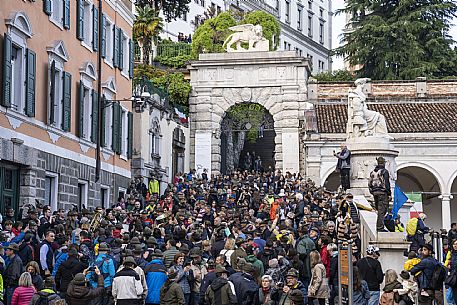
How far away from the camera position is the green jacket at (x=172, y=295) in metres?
16.6

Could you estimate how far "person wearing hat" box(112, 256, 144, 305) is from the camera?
1677 cm

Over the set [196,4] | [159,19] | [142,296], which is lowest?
[142,296]

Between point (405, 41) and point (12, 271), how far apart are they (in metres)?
43.2

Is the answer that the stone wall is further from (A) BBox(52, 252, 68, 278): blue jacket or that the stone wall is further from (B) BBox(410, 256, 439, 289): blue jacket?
(A) BBox(52, 252, 68, 278): blue jacket

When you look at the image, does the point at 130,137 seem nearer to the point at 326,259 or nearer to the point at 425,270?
the point at 326,259

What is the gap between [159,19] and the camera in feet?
188

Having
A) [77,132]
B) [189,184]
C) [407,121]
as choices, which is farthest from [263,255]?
[407,121]

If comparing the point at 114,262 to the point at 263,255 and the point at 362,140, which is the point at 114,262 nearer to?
the point at 263,255

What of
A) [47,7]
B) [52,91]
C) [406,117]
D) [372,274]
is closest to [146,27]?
[406,117]

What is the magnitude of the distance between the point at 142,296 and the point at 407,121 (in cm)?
3146

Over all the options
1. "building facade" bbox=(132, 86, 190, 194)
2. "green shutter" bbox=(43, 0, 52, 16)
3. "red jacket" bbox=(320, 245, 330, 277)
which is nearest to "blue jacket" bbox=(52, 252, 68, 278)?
Answer: "red jacket" bbox=(320, 245, 330, 277)

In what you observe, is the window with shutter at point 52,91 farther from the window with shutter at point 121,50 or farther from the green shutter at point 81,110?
the window with shutter at point 121,50

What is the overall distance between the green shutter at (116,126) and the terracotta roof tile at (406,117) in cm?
1363

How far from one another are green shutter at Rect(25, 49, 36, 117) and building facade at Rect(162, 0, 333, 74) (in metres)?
45.2
